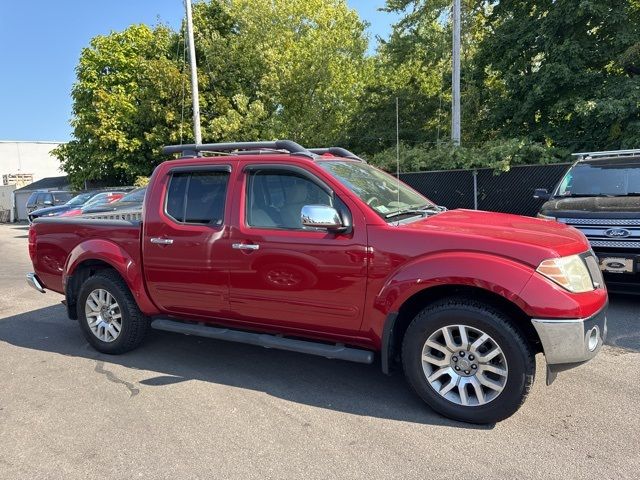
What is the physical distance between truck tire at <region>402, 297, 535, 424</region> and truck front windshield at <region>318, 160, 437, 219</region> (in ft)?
2.88

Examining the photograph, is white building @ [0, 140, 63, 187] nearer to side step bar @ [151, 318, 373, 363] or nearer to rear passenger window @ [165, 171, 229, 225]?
rear passenger window @ [165, 171, 229, 225]

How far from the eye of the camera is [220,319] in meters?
4.39

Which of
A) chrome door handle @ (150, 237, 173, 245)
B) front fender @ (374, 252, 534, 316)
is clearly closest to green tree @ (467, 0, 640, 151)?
front fender @ (374, 252, 534, 316)

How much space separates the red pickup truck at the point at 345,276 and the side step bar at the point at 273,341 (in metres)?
0.01

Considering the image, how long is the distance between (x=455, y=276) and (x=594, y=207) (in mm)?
3963

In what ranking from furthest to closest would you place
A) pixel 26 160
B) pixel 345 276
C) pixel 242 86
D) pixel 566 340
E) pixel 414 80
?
1. pixel 26 160
2. pixel 242 86
3. pixel 414 80
4. pixel 345 276
5. pixel 566 340

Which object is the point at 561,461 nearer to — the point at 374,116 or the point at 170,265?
the point at 170,265

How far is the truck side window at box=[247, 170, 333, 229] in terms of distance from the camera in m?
3.97

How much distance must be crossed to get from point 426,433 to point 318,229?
160 cm

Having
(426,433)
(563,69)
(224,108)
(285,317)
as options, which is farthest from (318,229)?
(224,108)

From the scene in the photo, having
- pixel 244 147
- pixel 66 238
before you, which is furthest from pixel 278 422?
pixel 66 238

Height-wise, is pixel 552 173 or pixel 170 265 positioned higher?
pixel 552 173

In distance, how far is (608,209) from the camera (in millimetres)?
6086

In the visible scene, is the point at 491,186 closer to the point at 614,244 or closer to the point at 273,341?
the point at 614,244
